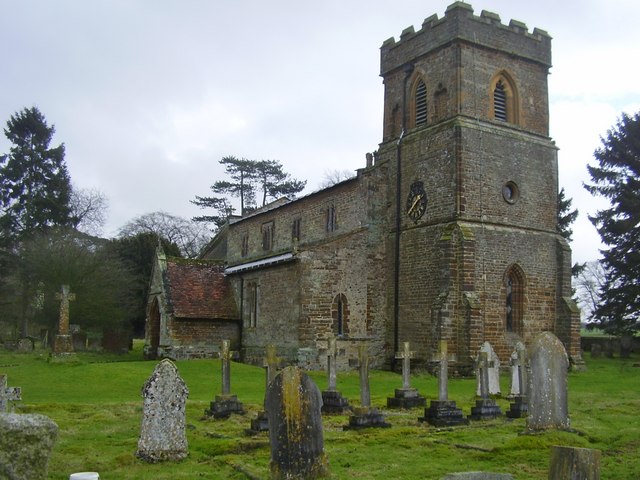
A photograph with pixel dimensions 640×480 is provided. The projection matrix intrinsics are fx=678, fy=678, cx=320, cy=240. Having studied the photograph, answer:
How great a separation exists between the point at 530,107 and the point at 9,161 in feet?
132

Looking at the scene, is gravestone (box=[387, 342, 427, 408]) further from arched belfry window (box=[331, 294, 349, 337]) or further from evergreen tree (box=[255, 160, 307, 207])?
evergreen tree (box=[255, 160, 307, 207])

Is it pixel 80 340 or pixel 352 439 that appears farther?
pixel 80 340

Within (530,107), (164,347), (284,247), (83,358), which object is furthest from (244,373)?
(530,107)

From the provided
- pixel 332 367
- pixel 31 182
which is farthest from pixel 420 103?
pixel 31 182

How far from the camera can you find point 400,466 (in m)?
9.81

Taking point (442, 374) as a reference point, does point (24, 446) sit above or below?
below

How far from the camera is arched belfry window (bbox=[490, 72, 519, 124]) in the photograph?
27891 mm

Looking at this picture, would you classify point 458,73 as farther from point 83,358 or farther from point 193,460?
point 83,358

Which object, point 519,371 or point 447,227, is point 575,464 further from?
point 447,227

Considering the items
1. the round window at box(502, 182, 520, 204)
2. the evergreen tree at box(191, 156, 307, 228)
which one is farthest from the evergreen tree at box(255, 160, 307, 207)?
the round window at box(502, 182, 520, 204)

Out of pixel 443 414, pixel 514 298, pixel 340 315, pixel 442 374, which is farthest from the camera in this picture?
pixel 340 315

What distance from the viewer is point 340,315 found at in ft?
90.4

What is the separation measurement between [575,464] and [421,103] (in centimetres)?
2461

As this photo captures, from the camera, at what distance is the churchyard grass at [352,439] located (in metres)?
9.60
